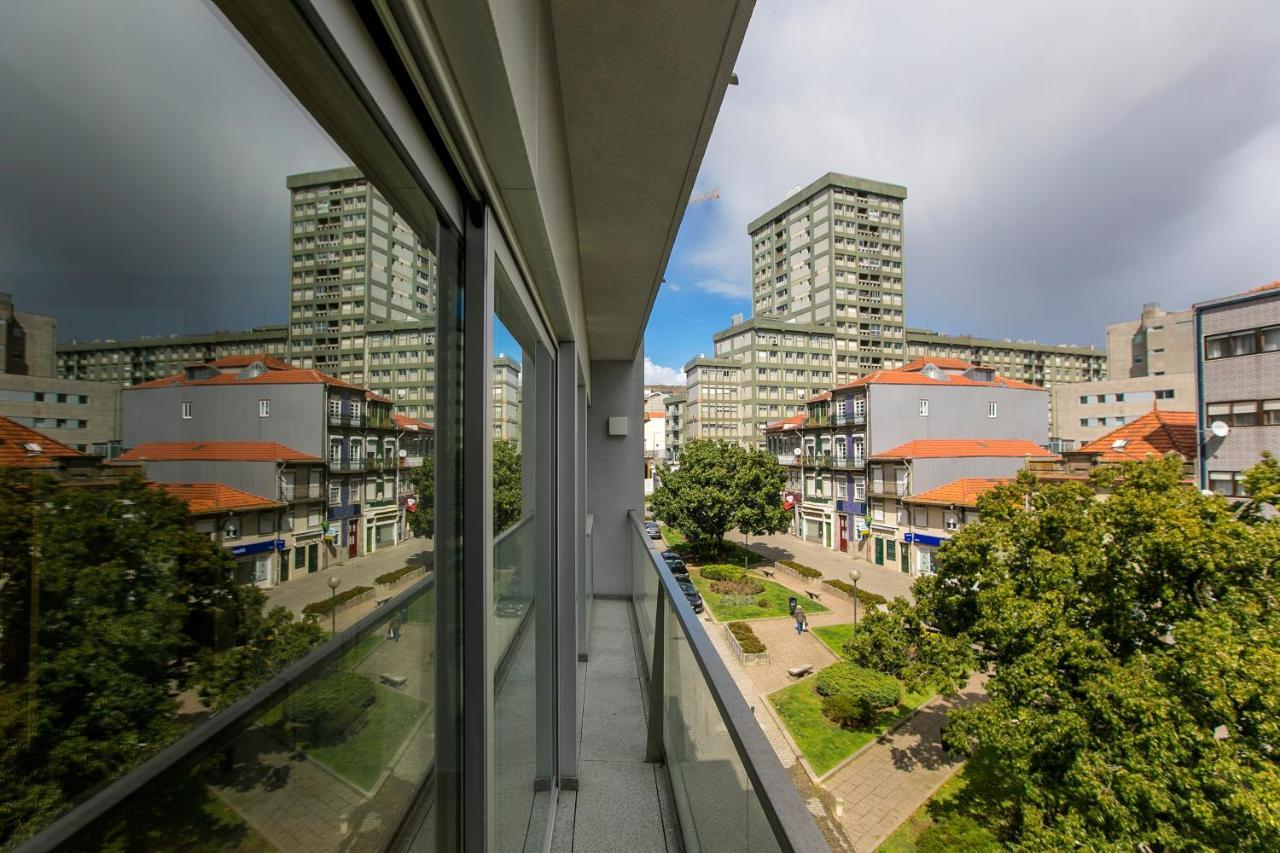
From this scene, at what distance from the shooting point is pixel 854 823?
31.5 ft

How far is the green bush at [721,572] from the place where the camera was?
19.6 metres

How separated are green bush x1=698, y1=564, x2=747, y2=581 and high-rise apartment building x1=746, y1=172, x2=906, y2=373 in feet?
87.8

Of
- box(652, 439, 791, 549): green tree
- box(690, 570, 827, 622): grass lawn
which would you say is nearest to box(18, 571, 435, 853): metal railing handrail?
box(690, 570, 827, 622): grass lawn

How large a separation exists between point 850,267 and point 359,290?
4908 centimetres

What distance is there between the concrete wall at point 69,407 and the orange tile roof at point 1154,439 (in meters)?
21.9

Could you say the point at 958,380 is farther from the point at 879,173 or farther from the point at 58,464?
the point at 879,173

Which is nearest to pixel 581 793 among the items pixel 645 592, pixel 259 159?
pixel 645 592

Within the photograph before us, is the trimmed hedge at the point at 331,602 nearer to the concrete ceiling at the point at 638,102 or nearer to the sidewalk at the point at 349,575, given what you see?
the sidewalk at the point at 349,575

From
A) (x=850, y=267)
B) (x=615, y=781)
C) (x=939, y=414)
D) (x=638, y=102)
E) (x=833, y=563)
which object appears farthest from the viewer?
(x=850, y=267)

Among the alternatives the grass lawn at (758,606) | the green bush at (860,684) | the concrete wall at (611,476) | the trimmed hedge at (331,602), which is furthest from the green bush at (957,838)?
the trimmed hedge at (331,602)

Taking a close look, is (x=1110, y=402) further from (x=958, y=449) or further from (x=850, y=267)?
(x=850, y=267)

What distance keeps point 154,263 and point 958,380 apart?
29.0 metres

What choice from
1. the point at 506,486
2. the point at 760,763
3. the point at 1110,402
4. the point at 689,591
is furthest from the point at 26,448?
the point at 1110,402

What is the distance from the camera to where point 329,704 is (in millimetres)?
471
